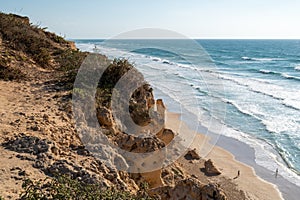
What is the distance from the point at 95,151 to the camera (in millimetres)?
6434

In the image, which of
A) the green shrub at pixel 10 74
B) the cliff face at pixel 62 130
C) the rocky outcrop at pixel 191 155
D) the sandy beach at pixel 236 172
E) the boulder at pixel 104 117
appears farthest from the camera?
the rocky outcrop at pixel 191 155

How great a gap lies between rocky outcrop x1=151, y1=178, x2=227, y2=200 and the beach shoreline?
19.2 feet

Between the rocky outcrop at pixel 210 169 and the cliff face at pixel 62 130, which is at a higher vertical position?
the cliff face at pixel 62 130

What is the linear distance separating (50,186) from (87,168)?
3.54 ft

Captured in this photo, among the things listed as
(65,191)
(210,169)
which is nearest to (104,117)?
(65,191)

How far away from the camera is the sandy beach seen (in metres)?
11.5

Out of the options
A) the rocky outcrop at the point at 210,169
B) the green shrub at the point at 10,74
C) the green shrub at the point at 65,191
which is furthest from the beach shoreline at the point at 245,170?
the green shrub at the point at 10,74

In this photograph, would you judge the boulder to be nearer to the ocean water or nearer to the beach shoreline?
the beach shoreline

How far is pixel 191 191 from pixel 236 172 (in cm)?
783

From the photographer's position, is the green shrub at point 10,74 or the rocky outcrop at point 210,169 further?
the rocky outcrop at point 210,169

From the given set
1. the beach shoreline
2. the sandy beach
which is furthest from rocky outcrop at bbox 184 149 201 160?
the beach shoreline

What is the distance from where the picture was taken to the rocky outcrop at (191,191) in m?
5.71

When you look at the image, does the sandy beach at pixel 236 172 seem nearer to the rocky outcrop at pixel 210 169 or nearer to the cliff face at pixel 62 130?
the rocky outcrop at pixel 210 169

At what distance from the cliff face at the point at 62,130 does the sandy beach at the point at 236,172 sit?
336 centimetres
